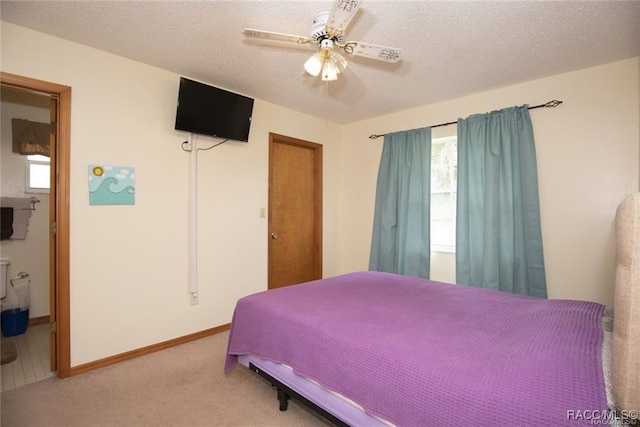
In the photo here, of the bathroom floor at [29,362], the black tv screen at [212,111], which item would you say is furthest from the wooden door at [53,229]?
the black tv screen at [212,111]

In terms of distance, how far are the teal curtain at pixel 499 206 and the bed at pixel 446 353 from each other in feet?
2.84

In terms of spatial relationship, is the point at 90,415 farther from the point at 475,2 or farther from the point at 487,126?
the point at 487,126

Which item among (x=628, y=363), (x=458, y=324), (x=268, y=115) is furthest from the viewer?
(x=268, y=115)

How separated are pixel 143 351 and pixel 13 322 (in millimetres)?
1550

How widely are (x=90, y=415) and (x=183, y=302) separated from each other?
112 cm

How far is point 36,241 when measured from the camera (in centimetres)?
326

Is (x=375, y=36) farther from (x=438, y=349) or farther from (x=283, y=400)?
(x=283, y=400)

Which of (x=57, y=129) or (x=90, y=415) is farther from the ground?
(x=57, y=129)

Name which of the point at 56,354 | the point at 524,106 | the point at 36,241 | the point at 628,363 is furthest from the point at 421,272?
the point at 36,241

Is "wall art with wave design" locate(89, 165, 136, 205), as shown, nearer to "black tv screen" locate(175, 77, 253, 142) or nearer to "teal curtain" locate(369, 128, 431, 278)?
"black tv screen" locate(175, 77, 253, 142)

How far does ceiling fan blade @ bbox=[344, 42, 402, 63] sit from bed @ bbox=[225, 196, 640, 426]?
141 centimetres

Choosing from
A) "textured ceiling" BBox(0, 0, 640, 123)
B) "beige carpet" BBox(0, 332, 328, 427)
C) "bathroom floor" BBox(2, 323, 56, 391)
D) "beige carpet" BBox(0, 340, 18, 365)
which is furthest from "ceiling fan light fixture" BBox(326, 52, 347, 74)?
"beige carpet" BBox(0, 340, 18, 365)

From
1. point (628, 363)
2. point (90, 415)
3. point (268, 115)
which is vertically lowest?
point (90, 415)

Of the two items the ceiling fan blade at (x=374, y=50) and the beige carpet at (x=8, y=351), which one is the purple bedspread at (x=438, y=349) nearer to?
the ceiling fan blade at (x=374, y=50)
